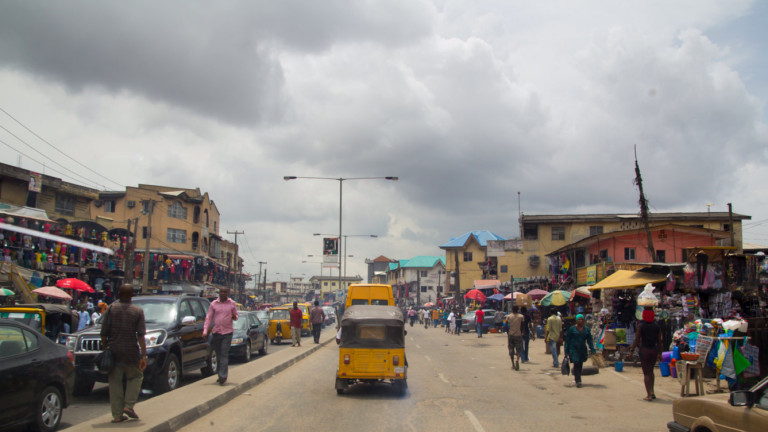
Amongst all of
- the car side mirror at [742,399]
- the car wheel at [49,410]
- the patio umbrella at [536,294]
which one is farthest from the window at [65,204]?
the car side mirror at [742,399]

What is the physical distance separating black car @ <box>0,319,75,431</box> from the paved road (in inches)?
75.2

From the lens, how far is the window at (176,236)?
186 ft

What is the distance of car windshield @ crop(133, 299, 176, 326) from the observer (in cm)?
1185

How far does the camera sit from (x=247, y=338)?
18359 millimetres

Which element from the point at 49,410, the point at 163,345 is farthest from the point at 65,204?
the point at 49,410

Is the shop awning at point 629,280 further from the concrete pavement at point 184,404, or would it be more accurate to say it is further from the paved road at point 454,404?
the concrete pavement at point 184,404

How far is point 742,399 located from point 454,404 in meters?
6.07

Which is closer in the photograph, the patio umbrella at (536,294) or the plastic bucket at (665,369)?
the plastic bucket at (665,369)

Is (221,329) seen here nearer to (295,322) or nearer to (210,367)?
(210,367)

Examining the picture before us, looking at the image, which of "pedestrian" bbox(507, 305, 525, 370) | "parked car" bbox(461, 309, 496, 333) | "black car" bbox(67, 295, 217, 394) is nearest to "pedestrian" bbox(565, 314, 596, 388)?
"pedestrian" bbox(507, 305, 525, 370)

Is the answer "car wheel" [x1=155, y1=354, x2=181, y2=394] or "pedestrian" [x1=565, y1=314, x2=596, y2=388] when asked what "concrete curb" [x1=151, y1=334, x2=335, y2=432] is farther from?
"pedestrian" [x1=565, y1=314, x2=596, y2=388]

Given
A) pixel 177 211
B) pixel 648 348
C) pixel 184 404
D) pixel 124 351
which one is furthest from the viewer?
pixel 177 211

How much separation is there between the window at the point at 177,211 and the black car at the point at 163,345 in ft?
153

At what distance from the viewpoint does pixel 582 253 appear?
3972cm
